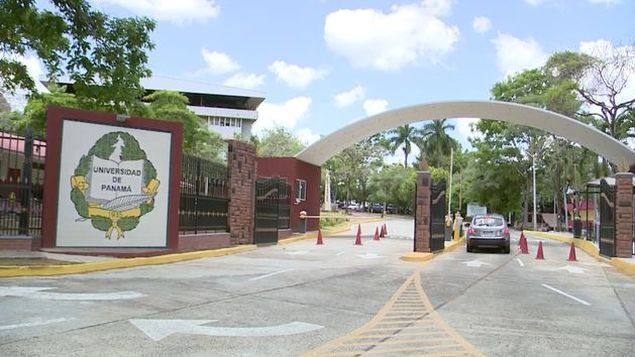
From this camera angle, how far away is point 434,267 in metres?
16.8

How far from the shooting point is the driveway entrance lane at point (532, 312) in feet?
23.8

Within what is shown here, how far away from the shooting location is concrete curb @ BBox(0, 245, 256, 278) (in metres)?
11.4

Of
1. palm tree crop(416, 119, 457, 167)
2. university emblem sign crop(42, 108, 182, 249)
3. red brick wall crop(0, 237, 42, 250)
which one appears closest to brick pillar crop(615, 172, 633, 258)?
university emblem sign crop(42, 108, 182, 249)

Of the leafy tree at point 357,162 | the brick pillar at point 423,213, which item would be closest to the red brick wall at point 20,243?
the brick pillar at point 423,213

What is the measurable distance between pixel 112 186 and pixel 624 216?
15413mm

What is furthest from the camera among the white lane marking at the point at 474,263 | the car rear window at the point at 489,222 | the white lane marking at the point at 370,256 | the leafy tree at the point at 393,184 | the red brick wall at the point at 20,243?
the leafy tree at the point at 393,184

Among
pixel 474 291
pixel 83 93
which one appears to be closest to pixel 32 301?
pixel 83 93

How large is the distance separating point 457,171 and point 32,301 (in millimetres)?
80891

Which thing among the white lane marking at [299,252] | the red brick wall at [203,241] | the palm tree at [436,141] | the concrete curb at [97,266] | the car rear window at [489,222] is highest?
the palm tree at [436,141]

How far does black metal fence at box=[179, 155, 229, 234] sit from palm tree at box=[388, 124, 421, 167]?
65851 millimetres

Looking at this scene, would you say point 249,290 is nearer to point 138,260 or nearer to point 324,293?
point 324,293

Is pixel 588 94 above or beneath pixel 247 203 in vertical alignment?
above

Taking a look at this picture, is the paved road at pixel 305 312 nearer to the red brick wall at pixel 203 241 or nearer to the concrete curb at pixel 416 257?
the red brick wall at pixel 203 241

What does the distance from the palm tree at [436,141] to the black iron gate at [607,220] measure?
199ft
